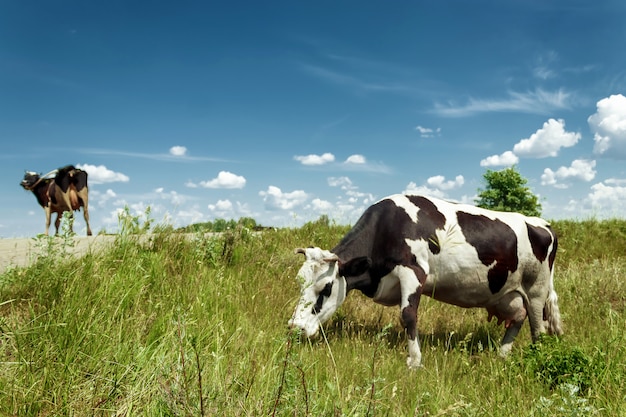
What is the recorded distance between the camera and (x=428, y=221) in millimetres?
5793

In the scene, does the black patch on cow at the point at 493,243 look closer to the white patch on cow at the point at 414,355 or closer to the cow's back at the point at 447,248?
the cow's back at the point at 447,248

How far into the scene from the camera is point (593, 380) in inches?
162

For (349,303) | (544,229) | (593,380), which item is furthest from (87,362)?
(544,229)

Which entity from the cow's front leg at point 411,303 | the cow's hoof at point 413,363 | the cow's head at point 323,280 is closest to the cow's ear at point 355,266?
the cow's head at point 323,280

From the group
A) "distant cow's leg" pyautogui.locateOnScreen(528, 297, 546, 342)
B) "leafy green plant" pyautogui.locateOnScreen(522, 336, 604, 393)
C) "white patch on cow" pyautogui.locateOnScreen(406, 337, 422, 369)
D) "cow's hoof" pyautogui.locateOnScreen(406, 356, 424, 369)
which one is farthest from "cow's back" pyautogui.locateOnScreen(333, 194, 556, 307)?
"leafy green plant" pyautogui.locateOnScreen(522, 336, 604, 393)

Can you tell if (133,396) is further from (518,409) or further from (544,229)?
(544,229)

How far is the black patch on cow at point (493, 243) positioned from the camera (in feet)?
19.6

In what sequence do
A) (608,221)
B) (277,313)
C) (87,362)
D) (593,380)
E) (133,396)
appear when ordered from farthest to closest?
(608,221) → (277,313) → (593,380) → (87,362) → (133,396)

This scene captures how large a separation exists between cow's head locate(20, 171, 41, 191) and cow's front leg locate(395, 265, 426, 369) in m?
17.0

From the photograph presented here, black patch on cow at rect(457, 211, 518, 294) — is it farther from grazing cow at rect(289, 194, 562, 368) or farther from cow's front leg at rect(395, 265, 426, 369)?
cow's front leg at rect(395, 265, 426, 369)

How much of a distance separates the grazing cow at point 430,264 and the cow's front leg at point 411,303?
0.04 feet

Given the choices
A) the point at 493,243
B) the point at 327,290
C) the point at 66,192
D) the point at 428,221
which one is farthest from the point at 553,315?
the point at 66,192

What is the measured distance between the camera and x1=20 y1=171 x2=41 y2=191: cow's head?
Answer: 18094 millimetres

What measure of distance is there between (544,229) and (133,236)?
218 inches
